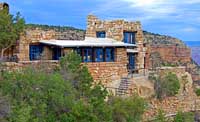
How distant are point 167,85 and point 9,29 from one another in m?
9.94

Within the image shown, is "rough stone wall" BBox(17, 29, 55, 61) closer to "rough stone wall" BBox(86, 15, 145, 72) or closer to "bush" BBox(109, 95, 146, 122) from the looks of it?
"bush" BBox(109, 95, 146, 122)

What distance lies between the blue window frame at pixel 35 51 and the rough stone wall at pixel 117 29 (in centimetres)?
694

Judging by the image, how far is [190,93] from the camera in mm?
32219

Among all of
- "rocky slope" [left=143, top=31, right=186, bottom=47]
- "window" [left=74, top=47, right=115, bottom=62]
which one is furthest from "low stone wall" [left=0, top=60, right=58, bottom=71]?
"rocky slope" [left=143, top=31, right=186, bottom=47]

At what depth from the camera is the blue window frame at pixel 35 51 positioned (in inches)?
1113

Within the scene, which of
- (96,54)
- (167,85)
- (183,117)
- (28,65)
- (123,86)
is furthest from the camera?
(167,85)

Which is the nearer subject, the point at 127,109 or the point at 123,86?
the point at 127,109

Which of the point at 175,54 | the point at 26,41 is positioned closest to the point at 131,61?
the point at 26,41

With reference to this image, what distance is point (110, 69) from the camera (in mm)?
29203

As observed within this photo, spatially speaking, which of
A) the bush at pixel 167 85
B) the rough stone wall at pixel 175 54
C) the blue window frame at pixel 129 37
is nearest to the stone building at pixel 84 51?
the blue window frame at pixel 129 37

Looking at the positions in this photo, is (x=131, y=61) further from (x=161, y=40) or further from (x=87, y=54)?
(x=161, y=40)

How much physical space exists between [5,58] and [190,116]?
422 inches

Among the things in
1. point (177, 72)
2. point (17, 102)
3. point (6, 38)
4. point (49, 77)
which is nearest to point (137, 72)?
point (177, 72)

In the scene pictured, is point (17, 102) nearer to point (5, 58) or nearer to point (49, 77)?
point (49, 77)
